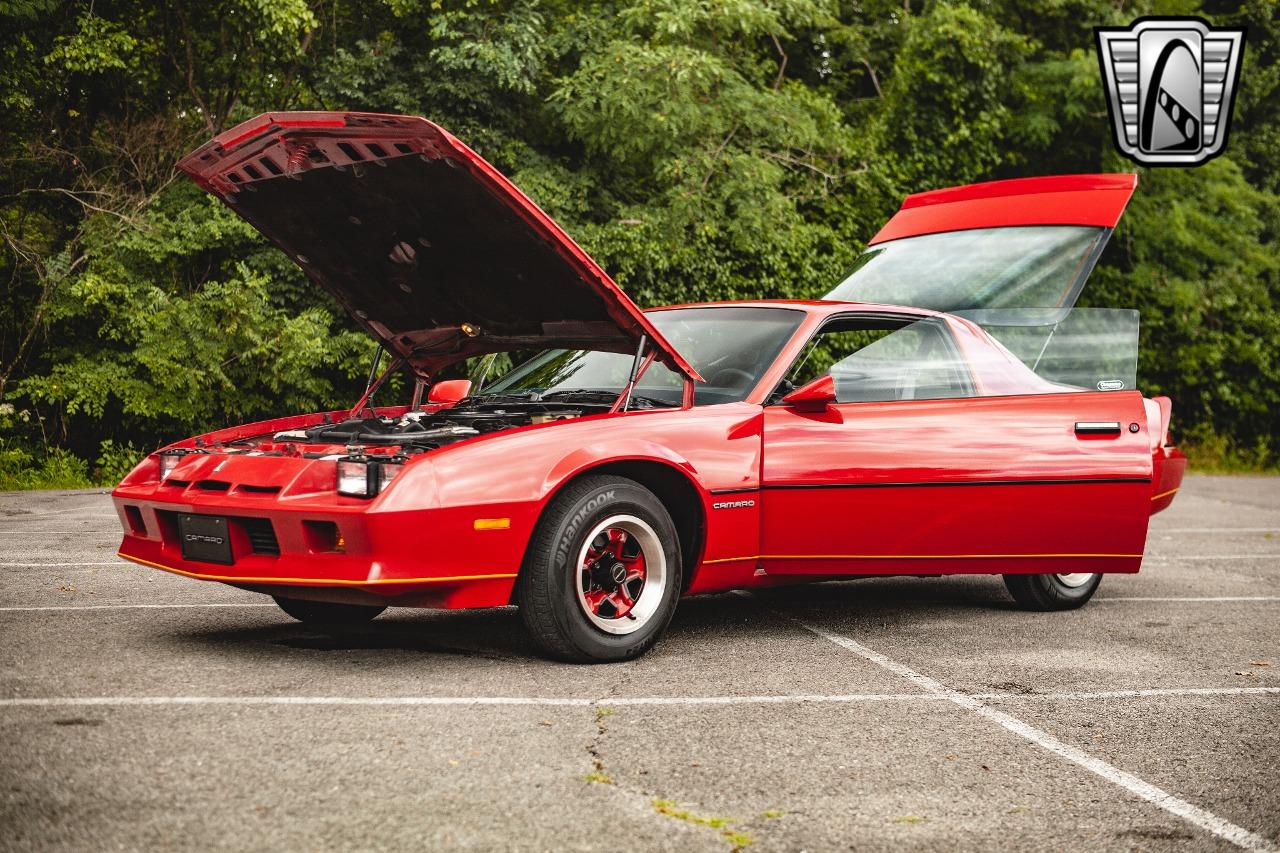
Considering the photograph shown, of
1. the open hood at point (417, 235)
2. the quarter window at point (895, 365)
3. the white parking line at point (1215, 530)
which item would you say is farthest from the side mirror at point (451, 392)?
the white parking line at point (1215, 530)

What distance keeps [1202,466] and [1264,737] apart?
588 inches

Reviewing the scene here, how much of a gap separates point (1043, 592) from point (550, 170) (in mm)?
10096

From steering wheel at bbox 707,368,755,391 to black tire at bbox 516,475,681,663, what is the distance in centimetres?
76

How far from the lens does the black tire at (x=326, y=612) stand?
5740 mm

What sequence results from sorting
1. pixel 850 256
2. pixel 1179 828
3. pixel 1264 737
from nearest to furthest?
pixel 1179 828
pixel 1264 737
pixel 850 256

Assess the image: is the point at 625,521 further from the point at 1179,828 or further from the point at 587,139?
the point at 587,139

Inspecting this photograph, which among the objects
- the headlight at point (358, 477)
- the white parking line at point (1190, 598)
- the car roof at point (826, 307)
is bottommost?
the white parking line at point (1190, 598)

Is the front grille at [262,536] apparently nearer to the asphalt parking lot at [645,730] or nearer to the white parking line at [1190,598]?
the asphalt parking lot at [645,730]

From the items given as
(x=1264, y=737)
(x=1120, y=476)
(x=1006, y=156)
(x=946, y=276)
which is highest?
(x=1006, y=156)

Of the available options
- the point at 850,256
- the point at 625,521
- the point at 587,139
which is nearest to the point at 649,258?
the point at 587,139

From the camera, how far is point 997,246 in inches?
358

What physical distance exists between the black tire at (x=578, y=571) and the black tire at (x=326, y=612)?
1294 mm

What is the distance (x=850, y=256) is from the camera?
54.6 ft

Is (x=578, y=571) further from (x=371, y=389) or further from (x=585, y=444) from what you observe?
(x=371, y=389)
